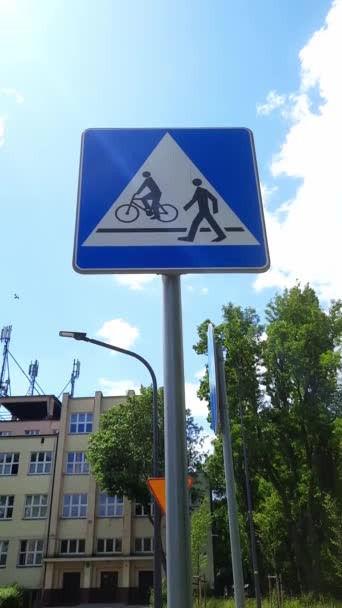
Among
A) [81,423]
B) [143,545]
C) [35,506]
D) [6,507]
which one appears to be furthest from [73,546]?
[81,423]

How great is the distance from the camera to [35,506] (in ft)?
138

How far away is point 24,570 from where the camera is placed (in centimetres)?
3994

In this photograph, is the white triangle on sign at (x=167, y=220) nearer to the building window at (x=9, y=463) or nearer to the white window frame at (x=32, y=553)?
the white window frame at (x=32, y=553)

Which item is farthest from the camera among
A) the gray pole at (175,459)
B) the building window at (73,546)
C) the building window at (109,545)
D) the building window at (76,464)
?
the building window at (76,464)

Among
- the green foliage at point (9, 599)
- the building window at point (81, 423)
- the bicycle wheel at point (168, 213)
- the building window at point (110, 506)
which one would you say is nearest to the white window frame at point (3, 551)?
the building window at point (110, 506)

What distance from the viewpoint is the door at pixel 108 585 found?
128ft

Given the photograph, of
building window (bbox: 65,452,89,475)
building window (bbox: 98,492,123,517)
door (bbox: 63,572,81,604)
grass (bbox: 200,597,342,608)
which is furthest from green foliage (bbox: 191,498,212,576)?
building window (bbox: 65,452,89,475)

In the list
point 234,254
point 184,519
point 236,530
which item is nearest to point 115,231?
point 234,254

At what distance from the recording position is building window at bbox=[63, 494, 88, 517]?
41281 mm

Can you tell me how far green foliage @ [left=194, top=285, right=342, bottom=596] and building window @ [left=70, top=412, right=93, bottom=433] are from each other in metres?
17.0

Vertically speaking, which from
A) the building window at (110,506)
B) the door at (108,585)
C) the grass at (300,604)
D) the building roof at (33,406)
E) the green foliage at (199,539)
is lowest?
the grass at (300,604)

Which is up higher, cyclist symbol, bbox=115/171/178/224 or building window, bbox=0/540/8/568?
building window, bbox=0/540/8/568

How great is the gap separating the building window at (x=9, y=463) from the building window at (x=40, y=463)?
53.5 inches

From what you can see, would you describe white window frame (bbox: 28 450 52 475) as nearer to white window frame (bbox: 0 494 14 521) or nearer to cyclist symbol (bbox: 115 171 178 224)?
white window frame (bbox: 0 494 14 521)
